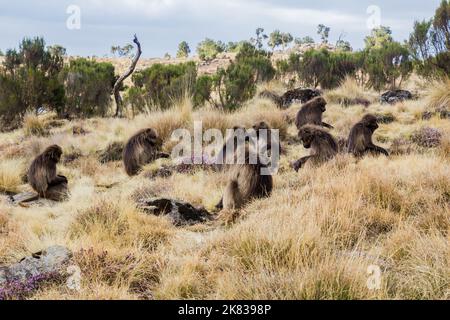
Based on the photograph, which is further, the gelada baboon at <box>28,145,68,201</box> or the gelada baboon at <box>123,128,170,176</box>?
the gelada baboon at <box>123,128,170,176</box>

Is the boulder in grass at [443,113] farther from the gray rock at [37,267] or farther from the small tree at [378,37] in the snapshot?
the small tree at [378,37]

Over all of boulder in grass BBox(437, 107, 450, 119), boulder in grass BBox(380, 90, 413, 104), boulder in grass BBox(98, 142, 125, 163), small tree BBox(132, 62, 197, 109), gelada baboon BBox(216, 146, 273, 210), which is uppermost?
small tree BBox(132, 62, 197, 109)

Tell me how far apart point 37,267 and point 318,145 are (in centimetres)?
541

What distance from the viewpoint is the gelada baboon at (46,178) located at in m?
8.45

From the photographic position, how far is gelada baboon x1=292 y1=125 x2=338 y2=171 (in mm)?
8242

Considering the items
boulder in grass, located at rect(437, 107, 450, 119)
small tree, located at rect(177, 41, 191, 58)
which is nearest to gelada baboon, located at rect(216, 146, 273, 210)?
boulder in grass, located at rect(437, 107, 450, 119)

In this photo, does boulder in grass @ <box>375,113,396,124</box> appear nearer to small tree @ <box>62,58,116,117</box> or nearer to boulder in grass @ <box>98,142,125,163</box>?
boulder in grass @ <box>98,142,125,163</box>

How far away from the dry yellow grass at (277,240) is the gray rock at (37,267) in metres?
0.16

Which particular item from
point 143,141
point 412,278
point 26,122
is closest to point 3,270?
point 412,278

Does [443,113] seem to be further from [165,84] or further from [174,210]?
[165,84]

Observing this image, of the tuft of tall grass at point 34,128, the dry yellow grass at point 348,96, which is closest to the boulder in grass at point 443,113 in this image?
the dry yellow grass at point 348,96

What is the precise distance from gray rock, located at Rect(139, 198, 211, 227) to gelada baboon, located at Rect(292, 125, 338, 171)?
2.58 metres

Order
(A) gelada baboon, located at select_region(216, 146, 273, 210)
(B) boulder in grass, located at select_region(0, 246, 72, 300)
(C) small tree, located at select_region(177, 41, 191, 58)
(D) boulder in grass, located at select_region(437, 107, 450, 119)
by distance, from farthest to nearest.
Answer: (C) small tree, located at select_region(177, 41, 191, 58) → (D) boulder in grass, located at select_region(437, 107, 450, 119) → (A) gelada baboon, located at select_region(216, 146, 273, 210) → (B) boulder in grass, located at select_region(0, 246, 72, 300)

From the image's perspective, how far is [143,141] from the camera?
406 inches
